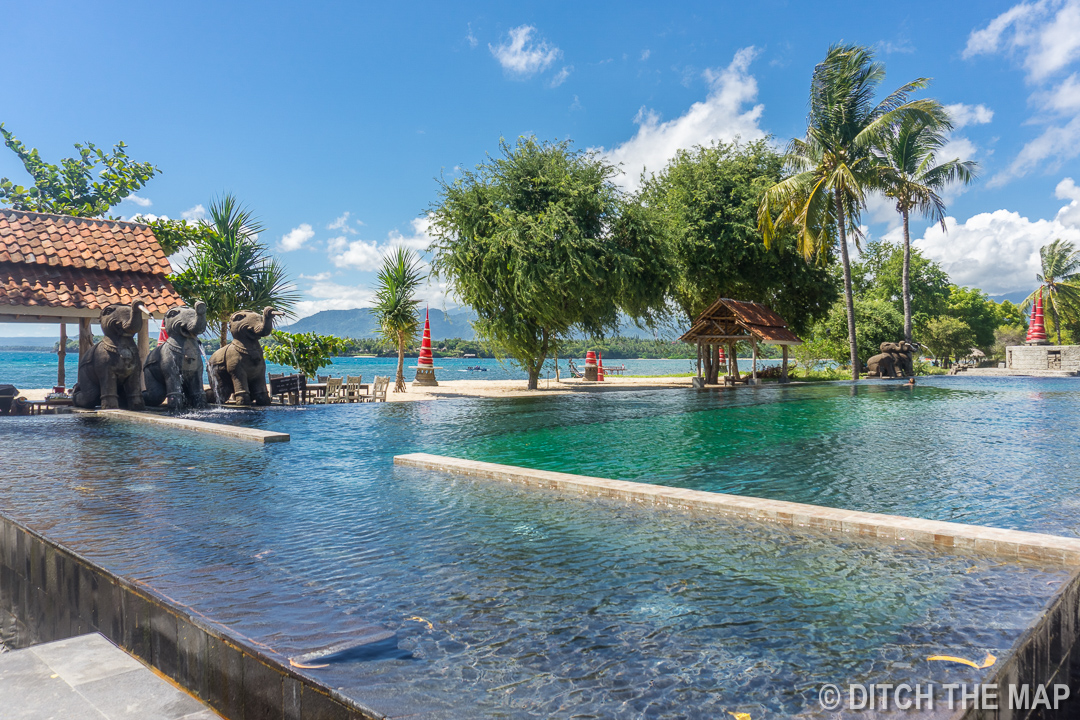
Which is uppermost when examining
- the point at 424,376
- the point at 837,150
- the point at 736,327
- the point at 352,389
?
the point at 837,150

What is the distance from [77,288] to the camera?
49.9 ft

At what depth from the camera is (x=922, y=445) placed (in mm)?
10531

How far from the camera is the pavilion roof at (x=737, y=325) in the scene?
82.9ft

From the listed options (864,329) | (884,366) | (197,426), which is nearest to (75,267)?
(197,426)

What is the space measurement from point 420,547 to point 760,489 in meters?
4.10

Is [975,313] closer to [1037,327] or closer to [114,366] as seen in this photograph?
[1037,327]

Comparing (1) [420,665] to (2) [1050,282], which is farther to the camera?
(2) [1050,282]

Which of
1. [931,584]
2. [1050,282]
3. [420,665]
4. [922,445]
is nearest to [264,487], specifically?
[420,665]

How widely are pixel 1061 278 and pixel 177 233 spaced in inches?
2412

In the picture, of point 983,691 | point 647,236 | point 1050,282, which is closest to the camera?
point 983,691

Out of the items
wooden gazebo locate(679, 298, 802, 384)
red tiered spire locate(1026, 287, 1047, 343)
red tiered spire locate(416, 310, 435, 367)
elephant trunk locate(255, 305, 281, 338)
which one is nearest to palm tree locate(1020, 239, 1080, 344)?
red tiered spire locate(1026, 287, 1047, 343)

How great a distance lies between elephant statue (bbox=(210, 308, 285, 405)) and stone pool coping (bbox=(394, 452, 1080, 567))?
395 inches

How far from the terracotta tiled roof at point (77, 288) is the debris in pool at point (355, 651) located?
47.5 ft

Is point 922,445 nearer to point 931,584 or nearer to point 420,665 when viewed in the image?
point 931,584
